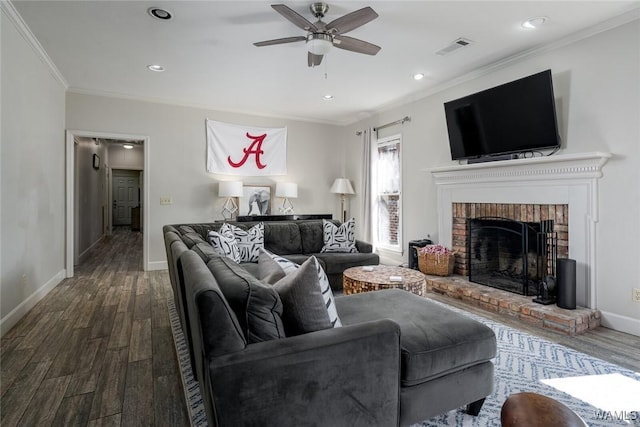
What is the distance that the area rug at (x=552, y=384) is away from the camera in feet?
5.50

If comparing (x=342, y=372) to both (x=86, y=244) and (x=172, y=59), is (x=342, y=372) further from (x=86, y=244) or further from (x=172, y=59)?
(x=86, y=244)

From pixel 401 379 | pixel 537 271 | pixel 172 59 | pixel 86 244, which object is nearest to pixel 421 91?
pixel 537 271

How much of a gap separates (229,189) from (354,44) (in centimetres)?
315

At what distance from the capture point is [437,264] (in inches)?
164

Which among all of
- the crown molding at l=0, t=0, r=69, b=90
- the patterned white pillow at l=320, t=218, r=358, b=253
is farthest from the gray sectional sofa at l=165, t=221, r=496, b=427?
the crown molding at l=0, t=0, r=69, b=90

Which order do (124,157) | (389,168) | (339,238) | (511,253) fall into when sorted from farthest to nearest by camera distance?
(124,157)
(389,168)
(339,238)
(511,253)

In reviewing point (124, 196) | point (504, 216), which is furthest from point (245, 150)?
point (124, 196)

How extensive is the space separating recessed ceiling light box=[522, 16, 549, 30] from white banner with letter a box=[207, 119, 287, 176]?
3.98m

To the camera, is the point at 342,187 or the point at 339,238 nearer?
the point at 339,238

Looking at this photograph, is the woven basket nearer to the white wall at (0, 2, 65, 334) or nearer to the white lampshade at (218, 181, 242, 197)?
the white lampshade at (218, 181, 242, 197)

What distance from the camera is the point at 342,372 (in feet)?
4.09

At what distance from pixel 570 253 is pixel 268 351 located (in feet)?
10.6

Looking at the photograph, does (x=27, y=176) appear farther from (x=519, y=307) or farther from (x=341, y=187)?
(x=519, y=307)

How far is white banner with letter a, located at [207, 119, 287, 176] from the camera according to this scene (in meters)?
5.45
